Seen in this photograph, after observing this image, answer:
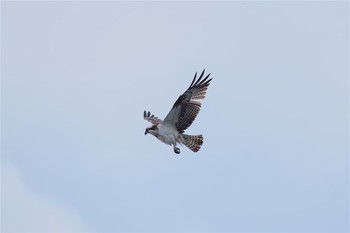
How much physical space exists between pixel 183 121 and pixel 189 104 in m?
0.56

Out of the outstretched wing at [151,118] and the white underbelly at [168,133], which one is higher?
the outstretched wing at [151,118]

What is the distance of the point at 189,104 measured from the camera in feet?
126

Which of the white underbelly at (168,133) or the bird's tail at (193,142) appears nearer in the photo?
the white underbelly at (168,133)

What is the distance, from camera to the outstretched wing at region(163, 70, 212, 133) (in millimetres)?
38406

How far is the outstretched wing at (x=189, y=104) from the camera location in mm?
38406

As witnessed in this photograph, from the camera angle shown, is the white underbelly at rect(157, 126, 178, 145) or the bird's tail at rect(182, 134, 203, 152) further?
the bird's tail at rect(182, 134, 203, 152)

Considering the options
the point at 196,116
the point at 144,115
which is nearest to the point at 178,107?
the point at 196,116

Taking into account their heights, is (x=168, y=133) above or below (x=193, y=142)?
below

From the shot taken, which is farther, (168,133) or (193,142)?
(193,142)

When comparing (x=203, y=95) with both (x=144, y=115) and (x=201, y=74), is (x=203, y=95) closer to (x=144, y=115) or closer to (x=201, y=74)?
(x=201, y=74)

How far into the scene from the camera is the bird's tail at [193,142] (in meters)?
39.0

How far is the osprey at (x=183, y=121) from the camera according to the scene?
38438mm

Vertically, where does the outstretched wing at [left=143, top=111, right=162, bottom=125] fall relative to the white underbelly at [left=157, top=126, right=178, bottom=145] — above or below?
above

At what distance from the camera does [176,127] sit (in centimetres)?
3881
